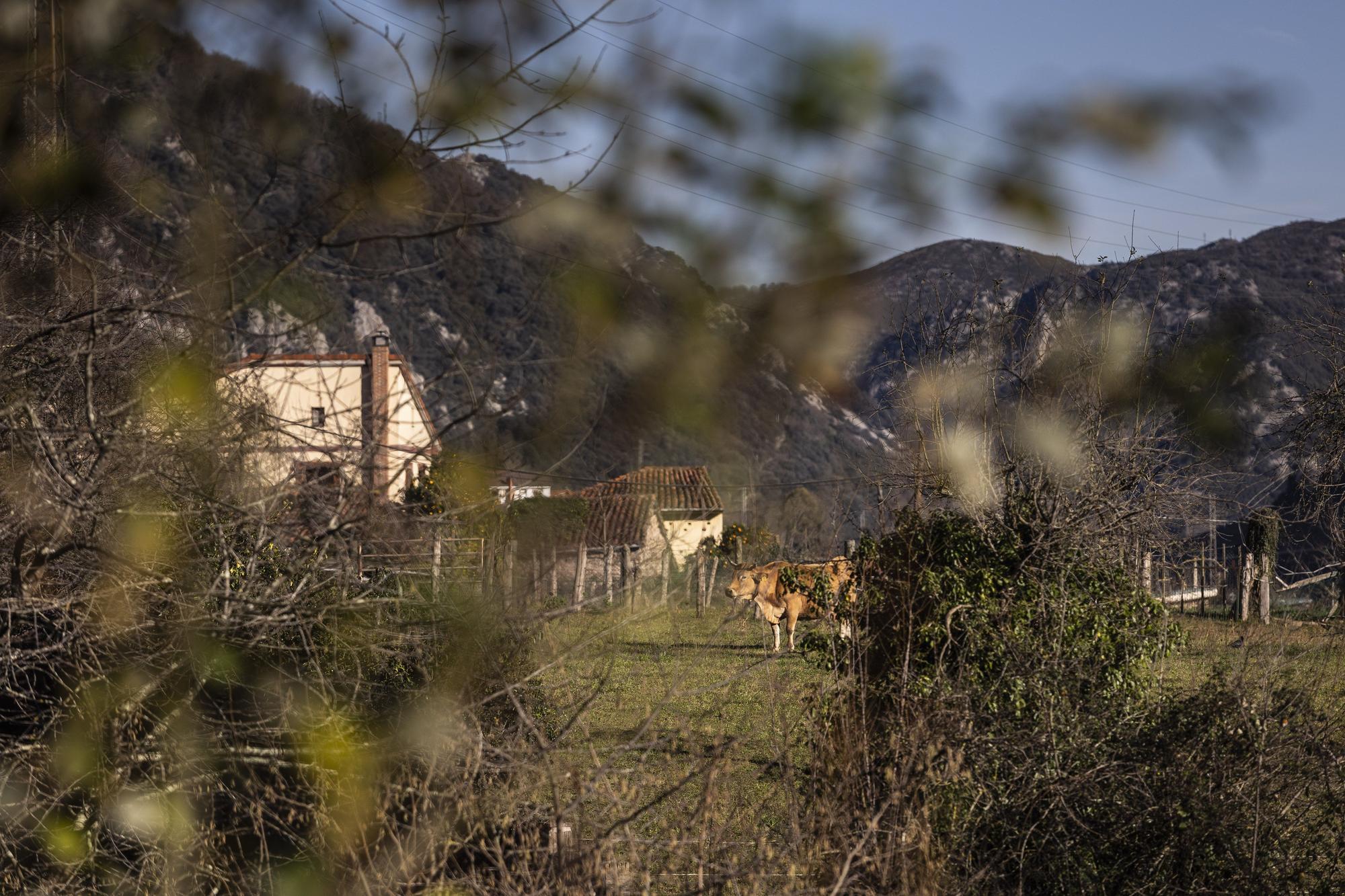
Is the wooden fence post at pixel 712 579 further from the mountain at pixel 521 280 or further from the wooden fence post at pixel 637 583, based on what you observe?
the mountain at pixel 521 280

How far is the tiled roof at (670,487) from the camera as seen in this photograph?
1.28m

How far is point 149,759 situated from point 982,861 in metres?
3.21

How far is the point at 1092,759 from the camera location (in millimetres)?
5164

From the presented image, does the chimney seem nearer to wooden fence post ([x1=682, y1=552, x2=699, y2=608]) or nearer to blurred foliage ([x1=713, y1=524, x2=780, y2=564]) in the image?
wooden fence post ([x1=682, y1=552, x2=699, y2=608])

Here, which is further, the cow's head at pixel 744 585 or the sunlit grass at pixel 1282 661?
the cow's head at pixel 744 585

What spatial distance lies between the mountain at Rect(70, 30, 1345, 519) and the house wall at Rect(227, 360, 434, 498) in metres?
0.72

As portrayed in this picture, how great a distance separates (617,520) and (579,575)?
1.48m

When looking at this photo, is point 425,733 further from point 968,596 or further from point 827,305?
point 968,596

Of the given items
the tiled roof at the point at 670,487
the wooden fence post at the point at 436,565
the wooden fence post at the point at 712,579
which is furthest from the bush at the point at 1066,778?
the tiled roof at the point at 670,487

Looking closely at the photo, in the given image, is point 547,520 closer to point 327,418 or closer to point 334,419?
point 327,418

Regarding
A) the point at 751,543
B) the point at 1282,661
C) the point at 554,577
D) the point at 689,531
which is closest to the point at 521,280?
the point at 689,531

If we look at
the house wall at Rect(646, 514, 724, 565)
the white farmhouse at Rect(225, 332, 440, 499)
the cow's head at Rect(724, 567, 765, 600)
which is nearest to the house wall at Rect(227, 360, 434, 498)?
the white farmhouse at Rect(225, 332, 440, 499)

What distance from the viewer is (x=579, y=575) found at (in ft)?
12.4

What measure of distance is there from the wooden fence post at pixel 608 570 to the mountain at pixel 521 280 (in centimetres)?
53
